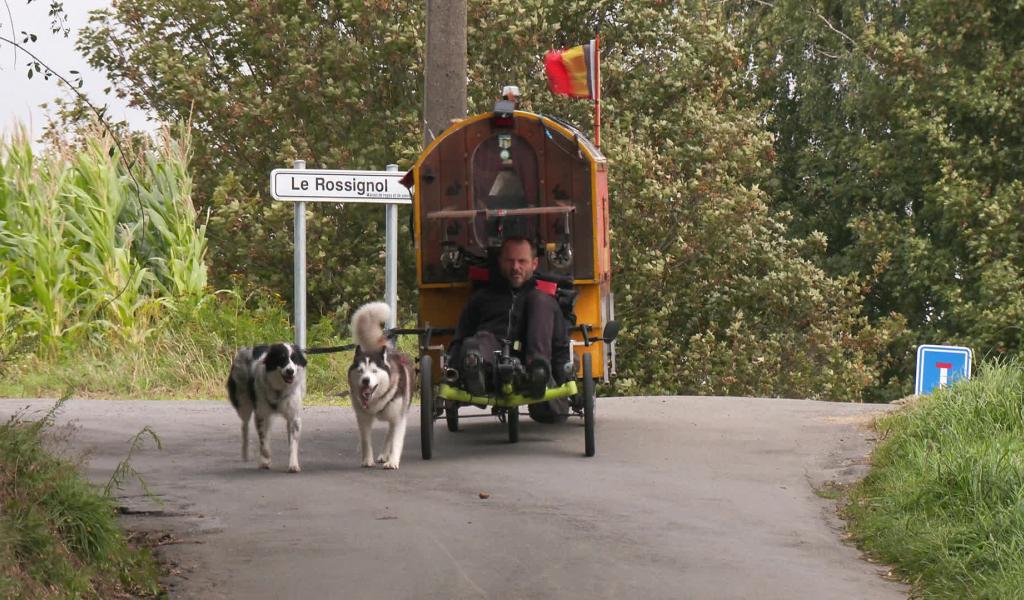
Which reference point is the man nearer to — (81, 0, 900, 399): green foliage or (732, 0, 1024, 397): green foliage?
(81, 0, 900, 399): green foliage

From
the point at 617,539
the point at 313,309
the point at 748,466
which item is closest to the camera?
the point at 617,539

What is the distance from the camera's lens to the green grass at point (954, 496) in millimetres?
7625

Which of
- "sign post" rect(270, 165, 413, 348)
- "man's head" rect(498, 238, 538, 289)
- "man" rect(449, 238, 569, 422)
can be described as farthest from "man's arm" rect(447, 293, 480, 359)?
"sign post" rect(270, 165, 413, 348)

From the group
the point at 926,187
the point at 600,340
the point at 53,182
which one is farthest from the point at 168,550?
the point at 926,187

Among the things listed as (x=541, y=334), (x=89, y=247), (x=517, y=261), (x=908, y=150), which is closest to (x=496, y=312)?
(x=517, y=261)

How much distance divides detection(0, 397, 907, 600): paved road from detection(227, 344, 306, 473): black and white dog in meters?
0.24

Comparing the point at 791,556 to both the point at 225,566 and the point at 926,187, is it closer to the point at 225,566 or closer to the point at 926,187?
the point at 225,566

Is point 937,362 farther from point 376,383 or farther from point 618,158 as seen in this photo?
point 618,158

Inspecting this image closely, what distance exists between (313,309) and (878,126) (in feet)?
44.6

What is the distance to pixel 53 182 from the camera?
20.2 metres

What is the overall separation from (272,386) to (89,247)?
9855 millimetres

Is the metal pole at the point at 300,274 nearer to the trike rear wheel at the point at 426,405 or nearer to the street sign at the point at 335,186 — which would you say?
the street sign at the point at 335,186

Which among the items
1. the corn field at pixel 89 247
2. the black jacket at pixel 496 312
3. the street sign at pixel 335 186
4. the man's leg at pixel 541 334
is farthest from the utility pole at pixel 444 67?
the man's leg at pixel 541 334

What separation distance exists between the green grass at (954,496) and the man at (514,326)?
8.15ft
